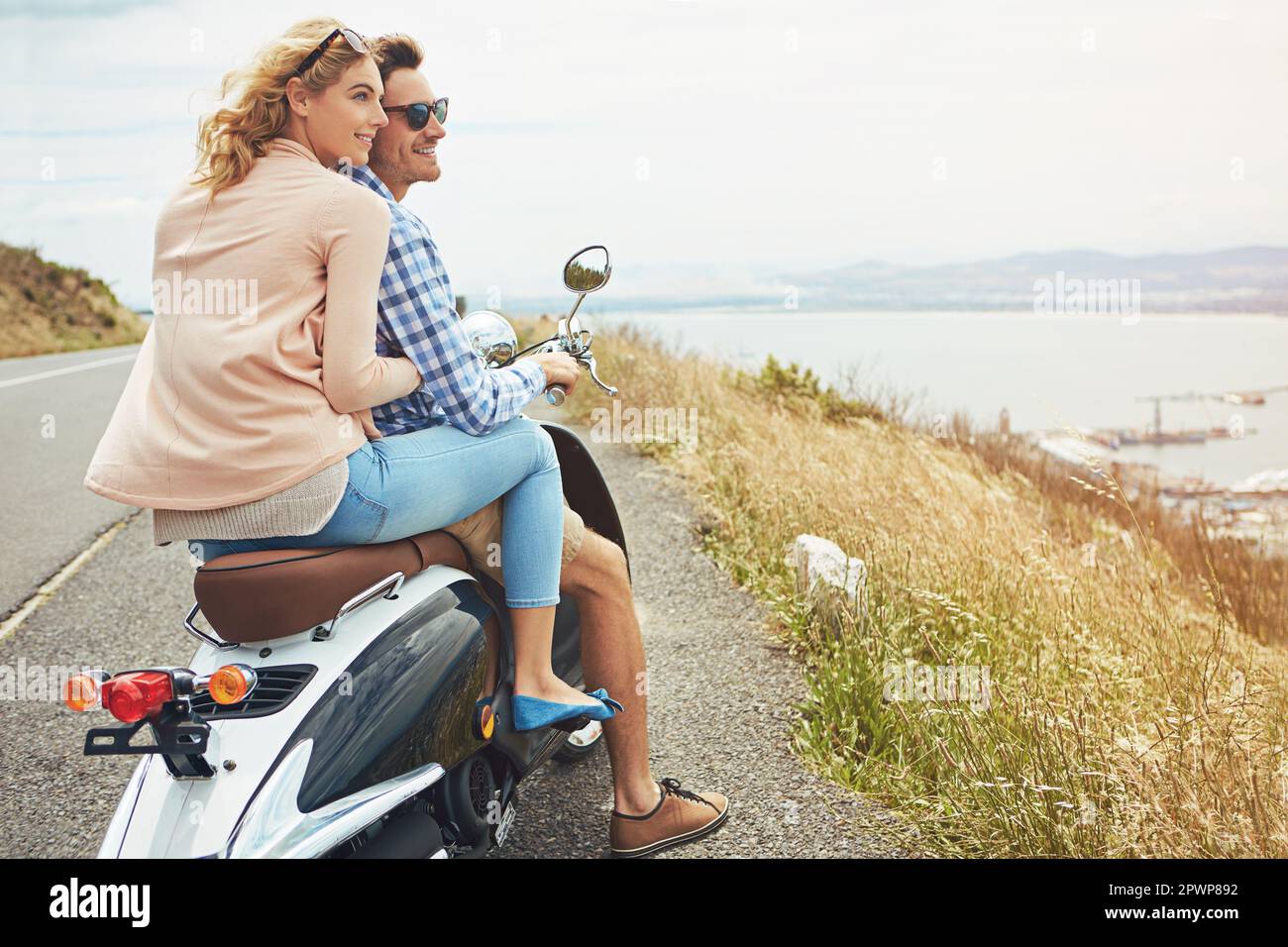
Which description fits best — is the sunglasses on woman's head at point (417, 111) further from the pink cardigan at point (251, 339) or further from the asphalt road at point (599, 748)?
the asphalt road at point (599, 748)

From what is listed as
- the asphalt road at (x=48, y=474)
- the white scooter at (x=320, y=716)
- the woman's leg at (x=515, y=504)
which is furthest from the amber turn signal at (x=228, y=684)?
the asphalt road at (x=48, y=474)

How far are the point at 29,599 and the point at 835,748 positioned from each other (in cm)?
384

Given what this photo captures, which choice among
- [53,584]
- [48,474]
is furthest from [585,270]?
[48,474]

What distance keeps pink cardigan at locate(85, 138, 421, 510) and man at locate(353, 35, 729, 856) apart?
0.21 metres

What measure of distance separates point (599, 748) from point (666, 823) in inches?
29.9

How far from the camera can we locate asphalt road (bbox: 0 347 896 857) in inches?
123

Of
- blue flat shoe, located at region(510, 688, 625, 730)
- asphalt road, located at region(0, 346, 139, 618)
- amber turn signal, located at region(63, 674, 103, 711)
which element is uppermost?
amber turn signal, located at region(63, 674, 103, 711)

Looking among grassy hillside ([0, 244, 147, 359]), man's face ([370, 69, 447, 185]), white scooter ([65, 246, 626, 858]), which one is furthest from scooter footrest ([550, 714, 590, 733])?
grassy hillside ([0, 244, 147, 359])

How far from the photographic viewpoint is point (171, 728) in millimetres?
1957

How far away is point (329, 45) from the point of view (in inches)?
87.9

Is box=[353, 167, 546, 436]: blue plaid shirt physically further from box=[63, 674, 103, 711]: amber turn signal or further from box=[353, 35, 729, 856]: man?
box=[63, 674, 103, 711]: amber turn signal

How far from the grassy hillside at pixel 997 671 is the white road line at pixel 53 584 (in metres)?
3.22

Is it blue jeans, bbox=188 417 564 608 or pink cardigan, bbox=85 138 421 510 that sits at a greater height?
pink cardigan, bbox=85 138 421 510
